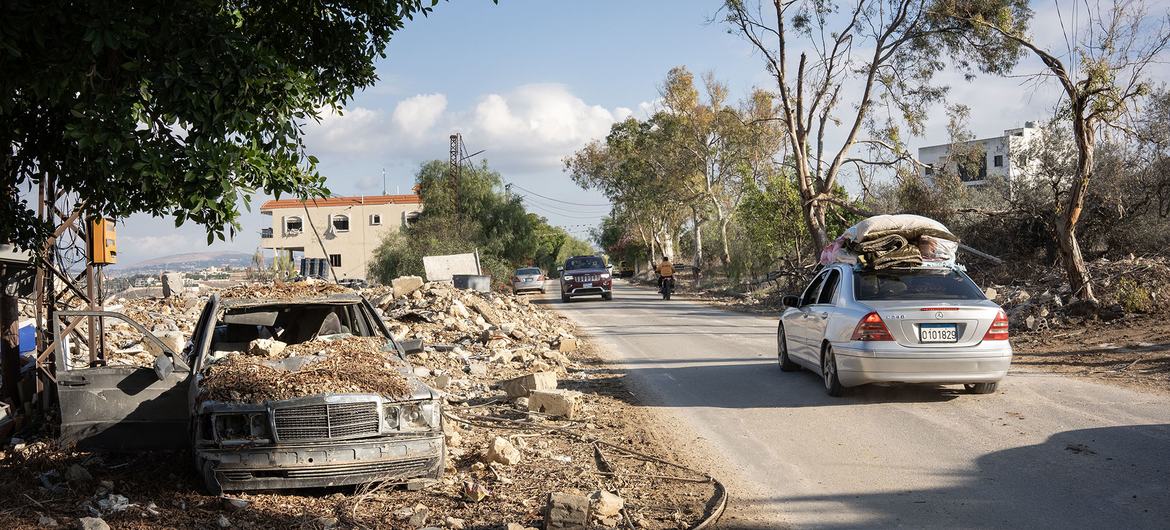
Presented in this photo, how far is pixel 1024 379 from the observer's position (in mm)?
11141

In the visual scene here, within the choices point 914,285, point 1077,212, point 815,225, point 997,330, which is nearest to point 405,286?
point 815,225

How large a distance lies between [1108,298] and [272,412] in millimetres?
15573

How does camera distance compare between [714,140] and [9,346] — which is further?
[714,140]

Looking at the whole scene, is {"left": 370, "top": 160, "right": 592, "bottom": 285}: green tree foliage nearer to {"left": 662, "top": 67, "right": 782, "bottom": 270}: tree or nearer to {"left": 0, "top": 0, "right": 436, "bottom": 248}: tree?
{"left": 662, "top": 67, "right": 782, "bottom": 270}: tree

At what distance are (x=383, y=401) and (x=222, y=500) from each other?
123 centimetres

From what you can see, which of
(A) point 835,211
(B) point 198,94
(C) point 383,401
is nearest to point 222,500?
(C) point 383,401

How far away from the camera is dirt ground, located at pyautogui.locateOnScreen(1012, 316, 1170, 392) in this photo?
11164mm

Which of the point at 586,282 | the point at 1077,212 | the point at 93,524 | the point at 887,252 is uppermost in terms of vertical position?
the point at 1077,212

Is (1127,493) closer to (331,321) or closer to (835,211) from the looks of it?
(331,321)

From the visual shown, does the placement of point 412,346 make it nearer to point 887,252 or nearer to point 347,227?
point 887,252

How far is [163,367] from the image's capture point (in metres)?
7.02

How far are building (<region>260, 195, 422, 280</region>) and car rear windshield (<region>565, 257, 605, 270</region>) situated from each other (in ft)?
133

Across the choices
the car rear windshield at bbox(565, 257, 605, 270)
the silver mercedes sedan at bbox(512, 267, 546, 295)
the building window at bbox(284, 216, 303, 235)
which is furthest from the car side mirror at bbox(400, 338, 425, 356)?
the building window at bbox(284, 216, 303, 235)

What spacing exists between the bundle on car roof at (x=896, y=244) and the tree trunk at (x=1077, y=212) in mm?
6323
